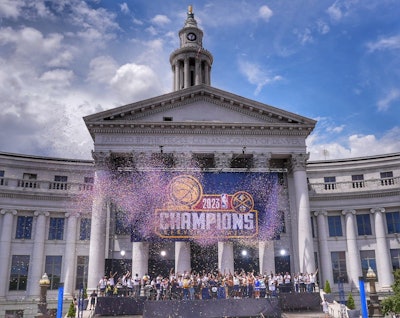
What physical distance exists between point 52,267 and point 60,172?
9812 millimetres

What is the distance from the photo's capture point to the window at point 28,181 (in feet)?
127

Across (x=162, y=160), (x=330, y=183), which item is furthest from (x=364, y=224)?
(x=162, y=160)

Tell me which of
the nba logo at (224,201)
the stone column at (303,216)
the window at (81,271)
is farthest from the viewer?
the window at (81,271)

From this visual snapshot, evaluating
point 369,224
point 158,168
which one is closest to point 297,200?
point 369,224

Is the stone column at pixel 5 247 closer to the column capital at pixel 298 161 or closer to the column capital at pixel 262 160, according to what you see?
the column capital at pixel 262 160

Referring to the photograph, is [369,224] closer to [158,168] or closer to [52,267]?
[158,168]

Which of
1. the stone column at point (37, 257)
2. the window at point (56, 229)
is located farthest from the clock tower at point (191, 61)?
the stone column at point (37, 257)

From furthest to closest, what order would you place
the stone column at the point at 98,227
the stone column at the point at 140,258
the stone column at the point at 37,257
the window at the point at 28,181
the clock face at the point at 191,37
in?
the clock face at the point at 191,37, the window at the point at 28,181, the stone column at the point at 37,257, the stone column at the point at 140,258, the stone column at the point at 98,227

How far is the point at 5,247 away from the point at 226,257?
19.1m

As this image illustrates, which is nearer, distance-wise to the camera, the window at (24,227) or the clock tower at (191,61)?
the window at (24,227)

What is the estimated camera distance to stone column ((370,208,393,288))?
38.3 metres

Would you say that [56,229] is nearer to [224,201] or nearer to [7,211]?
[7,211]

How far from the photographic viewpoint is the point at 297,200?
118ft

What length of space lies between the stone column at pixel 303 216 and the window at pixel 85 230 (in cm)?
1918
